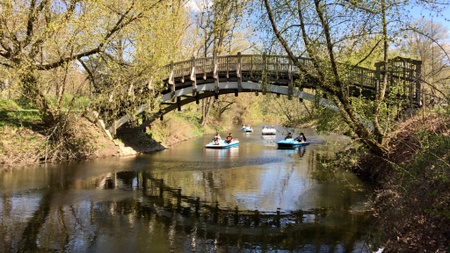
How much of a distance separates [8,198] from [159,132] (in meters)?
18.8

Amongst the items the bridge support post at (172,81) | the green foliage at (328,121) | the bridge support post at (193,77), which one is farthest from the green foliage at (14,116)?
the green foliage at (328,121)

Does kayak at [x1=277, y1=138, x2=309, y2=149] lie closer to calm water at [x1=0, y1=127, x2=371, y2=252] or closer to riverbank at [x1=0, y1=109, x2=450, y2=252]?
riverbank at [x1=0, y1=109, x2=450, y2=252]

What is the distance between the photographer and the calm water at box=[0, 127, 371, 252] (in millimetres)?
8539

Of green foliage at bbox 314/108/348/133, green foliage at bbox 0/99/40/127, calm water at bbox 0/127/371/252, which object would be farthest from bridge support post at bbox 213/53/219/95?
green foliage at bbox 314/108/348/133

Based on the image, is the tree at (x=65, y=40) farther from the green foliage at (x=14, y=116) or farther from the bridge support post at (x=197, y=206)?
the bridge support post at (x=197, y=206)

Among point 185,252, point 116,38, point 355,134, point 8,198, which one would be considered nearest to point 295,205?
point 355,134

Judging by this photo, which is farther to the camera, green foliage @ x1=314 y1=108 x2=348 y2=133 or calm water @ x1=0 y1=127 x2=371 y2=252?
green foliage @ x1=314 y1=108 x2=348 y2=133

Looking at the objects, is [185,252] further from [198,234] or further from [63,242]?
[63,242]

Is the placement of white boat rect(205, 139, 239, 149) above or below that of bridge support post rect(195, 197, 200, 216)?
above

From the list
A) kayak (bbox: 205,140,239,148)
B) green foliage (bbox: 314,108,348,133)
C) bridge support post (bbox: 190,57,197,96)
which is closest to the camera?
green foliage (bbox: 314,108,348,133)

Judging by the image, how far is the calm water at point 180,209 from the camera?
854 centimetres

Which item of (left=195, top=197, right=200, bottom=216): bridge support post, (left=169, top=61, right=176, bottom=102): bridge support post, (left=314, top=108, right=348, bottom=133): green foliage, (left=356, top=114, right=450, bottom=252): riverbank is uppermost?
(left=169, top=61, right=176, bottom=102): bridge support post

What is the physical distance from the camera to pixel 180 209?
452 inches

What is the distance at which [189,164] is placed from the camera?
20.3 m
